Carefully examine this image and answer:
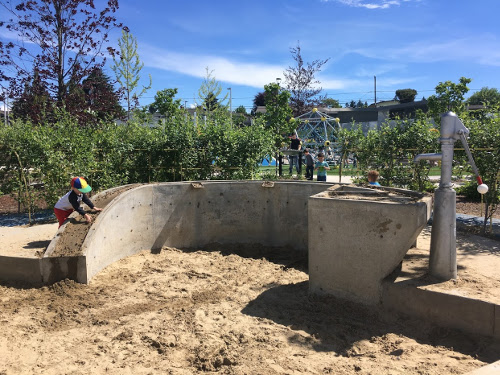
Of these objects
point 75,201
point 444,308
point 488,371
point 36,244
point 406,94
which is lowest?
point 444,308

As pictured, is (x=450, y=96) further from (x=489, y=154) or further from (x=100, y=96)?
(x=100, y=96)

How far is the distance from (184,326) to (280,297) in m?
1.44

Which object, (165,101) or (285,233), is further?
(165,101)

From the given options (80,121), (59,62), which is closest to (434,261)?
(80,121)

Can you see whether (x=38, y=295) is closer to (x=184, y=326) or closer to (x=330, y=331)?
(x=184, y=326)

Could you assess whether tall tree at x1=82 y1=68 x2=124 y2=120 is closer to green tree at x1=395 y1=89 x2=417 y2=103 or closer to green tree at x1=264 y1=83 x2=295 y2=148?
green tree at x1=264 y1=83 x2=295 y2=148

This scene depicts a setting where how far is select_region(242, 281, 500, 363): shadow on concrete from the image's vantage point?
143 inches

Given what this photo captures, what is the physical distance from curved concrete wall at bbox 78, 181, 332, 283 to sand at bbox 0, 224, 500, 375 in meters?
1.37

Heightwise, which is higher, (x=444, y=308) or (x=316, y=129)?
(x=316, y=129)

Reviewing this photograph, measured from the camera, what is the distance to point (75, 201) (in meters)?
5.98

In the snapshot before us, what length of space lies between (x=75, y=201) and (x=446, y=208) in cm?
528

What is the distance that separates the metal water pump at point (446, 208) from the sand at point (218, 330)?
0.79ft

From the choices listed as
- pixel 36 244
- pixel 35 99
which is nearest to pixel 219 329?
pixel 36 244

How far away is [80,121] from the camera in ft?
42.6
